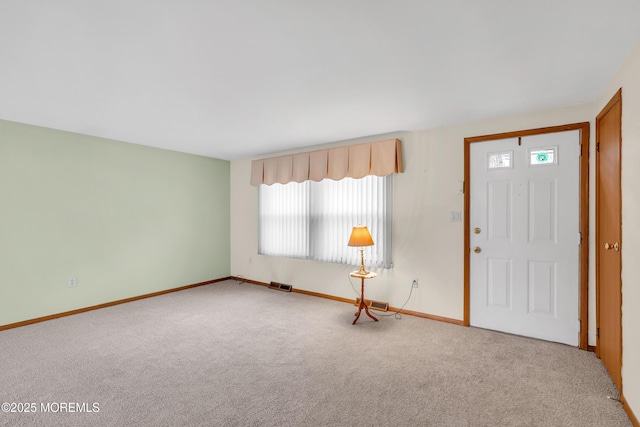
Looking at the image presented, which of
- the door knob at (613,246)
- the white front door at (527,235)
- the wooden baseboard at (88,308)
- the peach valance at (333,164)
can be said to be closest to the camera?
the door knob at (613,246)

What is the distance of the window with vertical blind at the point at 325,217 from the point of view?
406 cm

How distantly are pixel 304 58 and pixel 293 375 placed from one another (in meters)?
2.37

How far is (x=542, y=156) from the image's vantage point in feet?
10.1

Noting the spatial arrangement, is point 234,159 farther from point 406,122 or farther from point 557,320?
point 557,320

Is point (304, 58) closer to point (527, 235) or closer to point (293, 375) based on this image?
point (293, 375)

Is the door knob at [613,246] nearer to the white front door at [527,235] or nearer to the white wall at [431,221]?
the white front door at [527,235]

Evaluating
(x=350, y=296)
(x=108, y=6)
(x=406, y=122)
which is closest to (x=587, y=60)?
(x=406, y=122)

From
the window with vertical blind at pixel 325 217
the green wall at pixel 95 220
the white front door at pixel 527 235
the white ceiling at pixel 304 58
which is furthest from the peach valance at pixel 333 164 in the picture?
the green wall at pixel 95 220

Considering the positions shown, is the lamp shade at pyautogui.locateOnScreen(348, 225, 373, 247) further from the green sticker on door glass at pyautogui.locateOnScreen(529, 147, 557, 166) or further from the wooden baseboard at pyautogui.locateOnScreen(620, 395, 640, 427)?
the wooden baseboard at pyautogui.locateOnScreen(620, 395, 640, 427)

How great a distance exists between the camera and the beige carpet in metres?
1.95

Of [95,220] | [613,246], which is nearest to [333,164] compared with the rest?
[613,246]

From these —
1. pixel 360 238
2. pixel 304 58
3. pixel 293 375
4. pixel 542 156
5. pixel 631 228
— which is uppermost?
pixel 304 58

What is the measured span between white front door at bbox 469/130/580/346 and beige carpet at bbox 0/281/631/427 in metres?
0.25

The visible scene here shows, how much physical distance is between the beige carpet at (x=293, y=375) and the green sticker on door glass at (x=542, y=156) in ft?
5.87
